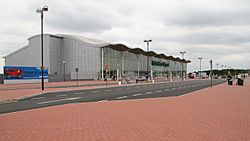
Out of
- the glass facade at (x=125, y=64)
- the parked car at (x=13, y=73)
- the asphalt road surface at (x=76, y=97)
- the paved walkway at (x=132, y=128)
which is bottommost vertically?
the asphalt road surface at (x=76, y=97)

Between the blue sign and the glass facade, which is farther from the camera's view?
the glass facade

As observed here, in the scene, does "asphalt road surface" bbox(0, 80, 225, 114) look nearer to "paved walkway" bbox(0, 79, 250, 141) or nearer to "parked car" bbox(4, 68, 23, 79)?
"paved walkway" bbox(0, 79, 250, 141)

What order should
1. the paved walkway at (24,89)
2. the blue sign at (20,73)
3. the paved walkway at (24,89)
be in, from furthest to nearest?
the blue sign at (20,73) < the paved walkway at (24,89) < the paved walkway at (24,89)

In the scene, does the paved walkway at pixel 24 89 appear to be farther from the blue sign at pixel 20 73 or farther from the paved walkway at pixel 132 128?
the paved walkway at pixel 132 128

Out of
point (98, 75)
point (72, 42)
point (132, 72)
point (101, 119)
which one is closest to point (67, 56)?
point (72, 42)

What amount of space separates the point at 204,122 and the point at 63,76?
5267 cm

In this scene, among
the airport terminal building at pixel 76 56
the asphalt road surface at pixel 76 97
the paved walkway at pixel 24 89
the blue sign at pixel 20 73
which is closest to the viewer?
the asphalt road surface at pixel 76 97

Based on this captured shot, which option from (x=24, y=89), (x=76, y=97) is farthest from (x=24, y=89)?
(x=76, y=97)

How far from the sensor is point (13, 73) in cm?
4219

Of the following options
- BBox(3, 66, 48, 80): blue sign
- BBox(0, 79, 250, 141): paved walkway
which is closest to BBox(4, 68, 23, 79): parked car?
BBox(3, 66, 48, 80): blue sign

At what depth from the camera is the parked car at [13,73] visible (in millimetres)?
41344

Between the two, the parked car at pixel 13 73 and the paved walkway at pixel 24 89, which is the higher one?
the parked car at pixel 13 73

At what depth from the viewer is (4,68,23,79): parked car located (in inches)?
1628

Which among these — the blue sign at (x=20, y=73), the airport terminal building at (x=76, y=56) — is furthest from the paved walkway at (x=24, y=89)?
the airport terminal building at (x=76, y=56)
